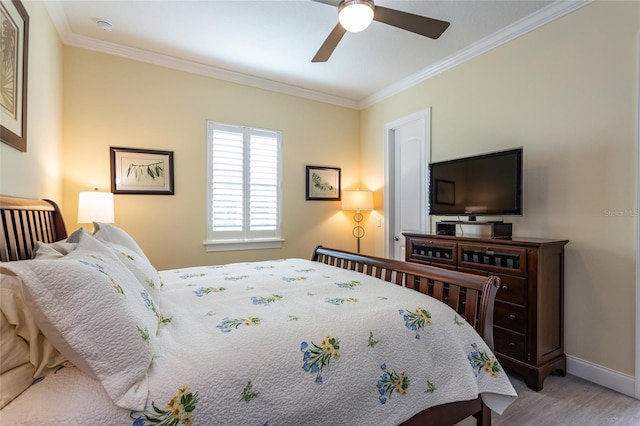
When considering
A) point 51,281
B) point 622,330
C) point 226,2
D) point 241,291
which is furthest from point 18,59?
point 622,330

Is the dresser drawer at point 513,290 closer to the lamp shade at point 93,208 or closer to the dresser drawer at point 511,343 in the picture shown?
the dresser drawer at point 511,343

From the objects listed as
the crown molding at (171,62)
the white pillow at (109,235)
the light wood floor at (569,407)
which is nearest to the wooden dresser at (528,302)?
the light wood floor at (569,407)

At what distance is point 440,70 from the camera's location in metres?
3.44

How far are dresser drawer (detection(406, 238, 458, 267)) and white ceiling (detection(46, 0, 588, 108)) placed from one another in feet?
6.21

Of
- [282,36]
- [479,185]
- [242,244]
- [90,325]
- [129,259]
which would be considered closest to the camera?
[90,325]

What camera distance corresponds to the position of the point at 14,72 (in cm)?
167

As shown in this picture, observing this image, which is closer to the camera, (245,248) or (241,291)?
(241,291)

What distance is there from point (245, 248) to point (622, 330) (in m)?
3.40

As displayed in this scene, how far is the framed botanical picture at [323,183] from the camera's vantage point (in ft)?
13.9

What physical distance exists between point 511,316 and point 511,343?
20cm

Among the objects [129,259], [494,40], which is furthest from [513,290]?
[129,259]

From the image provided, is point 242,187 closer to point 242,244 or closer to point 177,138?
point 242,244

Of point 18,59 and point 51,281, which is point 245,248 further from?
point 51,281

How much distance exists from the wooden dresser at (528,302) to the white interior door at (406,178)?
1.27m
